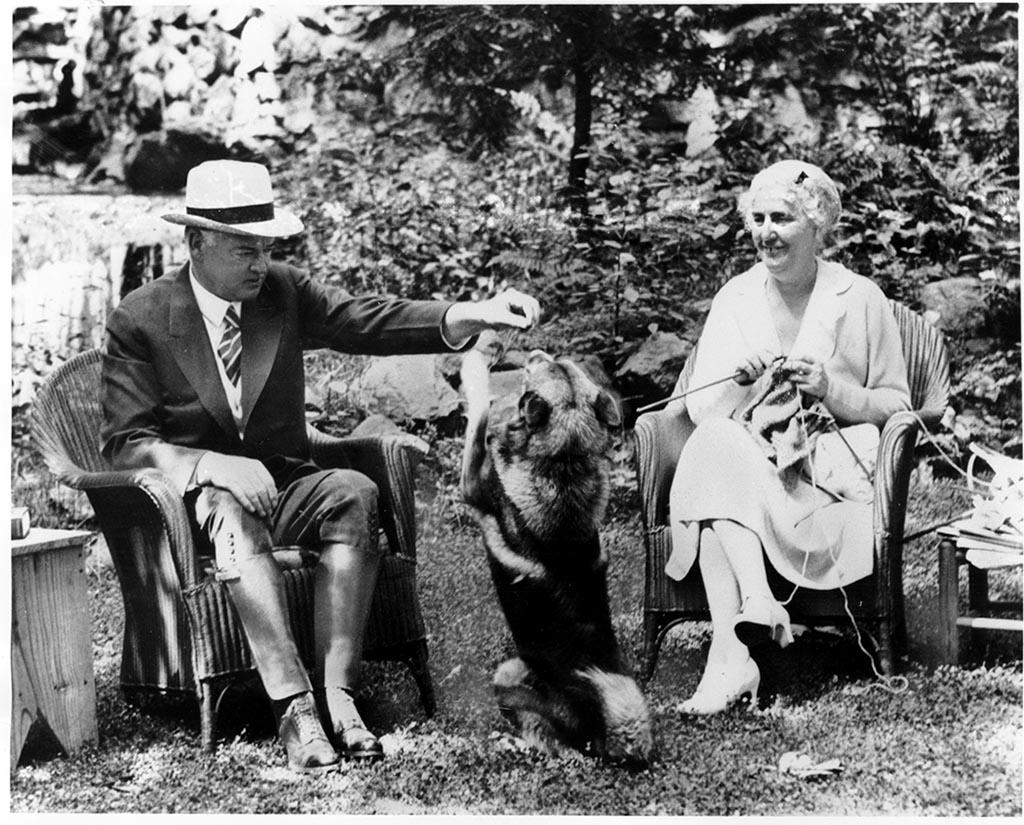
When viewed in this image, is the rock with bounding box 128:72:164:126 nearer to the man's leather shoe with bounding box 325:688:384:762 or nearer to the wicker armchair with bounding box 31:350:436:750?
the wicker armchair with bounding box 31:350:436:750

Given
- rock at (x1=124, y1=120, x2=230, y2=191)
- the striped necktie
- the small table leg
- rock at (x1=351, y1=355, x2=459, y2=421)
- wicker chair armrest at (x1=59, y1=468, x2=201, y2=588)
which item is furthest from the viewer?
rock at (x1=124, y1=120, x2=230, y2=191)

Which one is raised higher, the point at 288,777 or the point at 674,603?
the point at 674,603

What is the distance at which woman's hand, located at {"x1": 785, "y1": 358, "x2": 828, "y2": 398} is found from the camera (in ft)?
16.3

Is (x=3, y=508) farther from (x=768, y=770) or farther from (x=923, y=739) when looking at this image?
(x=923, y=739)

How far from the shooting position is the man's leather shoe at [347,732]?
15.8 ft

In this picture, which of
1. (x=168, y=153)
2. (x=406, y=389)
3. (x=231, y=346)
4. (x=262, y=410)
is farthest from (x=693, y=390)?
(x=168, y=153)

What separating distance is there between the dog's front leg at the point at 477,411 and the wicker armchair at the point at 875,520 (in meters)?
0.62

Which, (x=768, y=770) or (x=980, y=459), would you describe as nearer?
(x=768, y=770)

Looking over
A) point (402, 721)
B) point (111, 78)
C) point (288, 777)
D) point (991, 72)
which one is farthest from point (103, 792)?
point (991, 72)

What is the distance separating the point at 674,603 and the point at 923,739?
42.8 inches

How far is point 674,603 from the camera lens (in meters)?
4.91

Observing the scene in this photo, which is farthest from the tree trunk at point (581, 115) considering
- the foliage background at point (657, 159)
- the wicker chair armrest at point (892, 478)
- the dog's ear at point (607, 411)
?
the wicker chair armrest at point (892, 478)

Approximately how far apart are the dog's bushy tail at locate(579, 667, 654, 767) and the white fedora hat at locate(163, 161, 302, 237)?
2.23 metres

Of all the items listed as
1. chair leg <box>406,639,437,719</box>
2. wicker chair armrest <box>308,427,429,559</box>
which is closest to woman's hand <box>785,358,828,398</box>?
wicker chair armrest <box>308,427,429,559</box>
